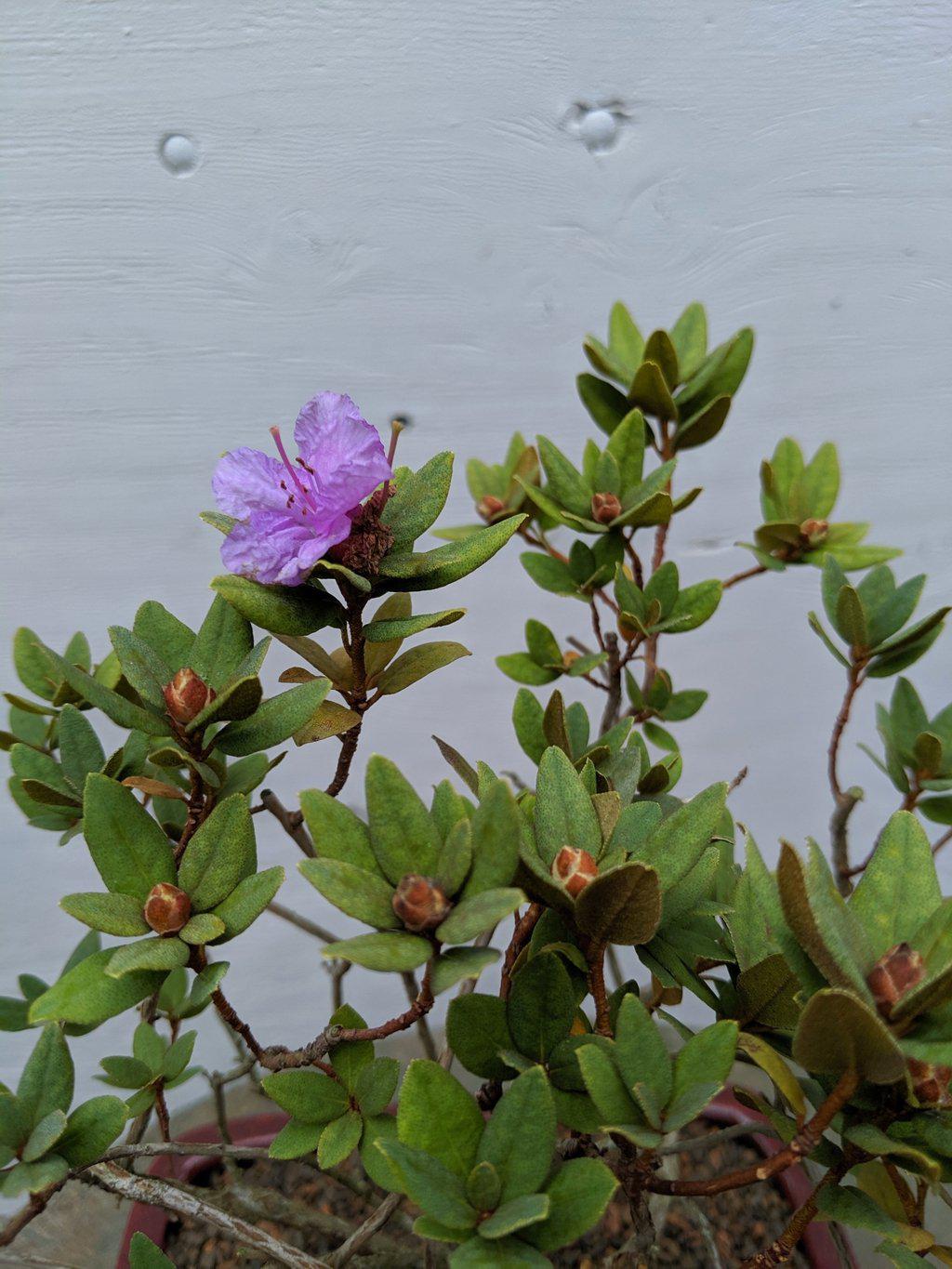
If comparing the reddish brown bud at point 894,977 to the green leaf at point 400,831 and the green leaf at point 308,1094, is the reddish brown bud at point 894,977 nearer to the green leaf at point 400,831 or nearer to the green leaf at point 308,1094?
the green leaf at point 400,831

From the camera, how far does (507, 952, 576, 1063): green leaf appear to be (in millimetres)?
575

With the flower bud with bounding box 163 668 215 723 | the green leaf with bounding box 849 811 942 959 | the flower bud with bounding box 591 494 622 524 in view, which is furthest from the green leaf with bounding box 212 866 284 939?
the flower bud with bounding box 591 494 622 524

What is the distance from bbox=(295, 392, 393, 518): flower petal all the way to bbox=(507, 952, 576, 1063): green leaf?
284mm

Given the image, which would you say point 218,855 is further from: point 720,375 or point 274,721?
point 720,375

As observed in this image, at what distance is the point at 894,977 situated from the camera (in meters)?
0.47

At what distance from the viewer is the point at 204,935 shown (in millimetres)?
543

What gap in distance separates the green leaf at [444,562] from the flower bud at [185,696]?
0.13 meters

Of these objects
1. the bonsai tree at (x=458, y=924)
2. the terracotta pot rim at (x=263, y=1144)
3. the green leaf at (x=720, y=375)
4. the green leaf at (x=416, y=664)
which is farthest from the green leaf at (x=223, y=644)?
the terracotta pot rim at (x=263, y=1144)

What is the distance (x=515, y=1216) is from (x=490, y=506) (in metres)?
0.70

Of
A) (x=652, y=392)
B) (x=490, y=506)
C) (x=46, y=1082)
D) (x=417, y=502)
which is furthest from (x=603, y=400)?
(x=46, y=1082)

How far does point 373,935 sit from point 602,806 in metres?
0.17

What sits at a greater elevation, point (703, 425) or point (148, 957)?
point (703, 425)

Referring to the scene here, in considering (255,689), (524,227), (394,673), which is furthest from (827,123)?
(255,689)

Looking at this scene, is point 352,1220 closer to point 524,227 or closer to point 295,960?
point 295,960
